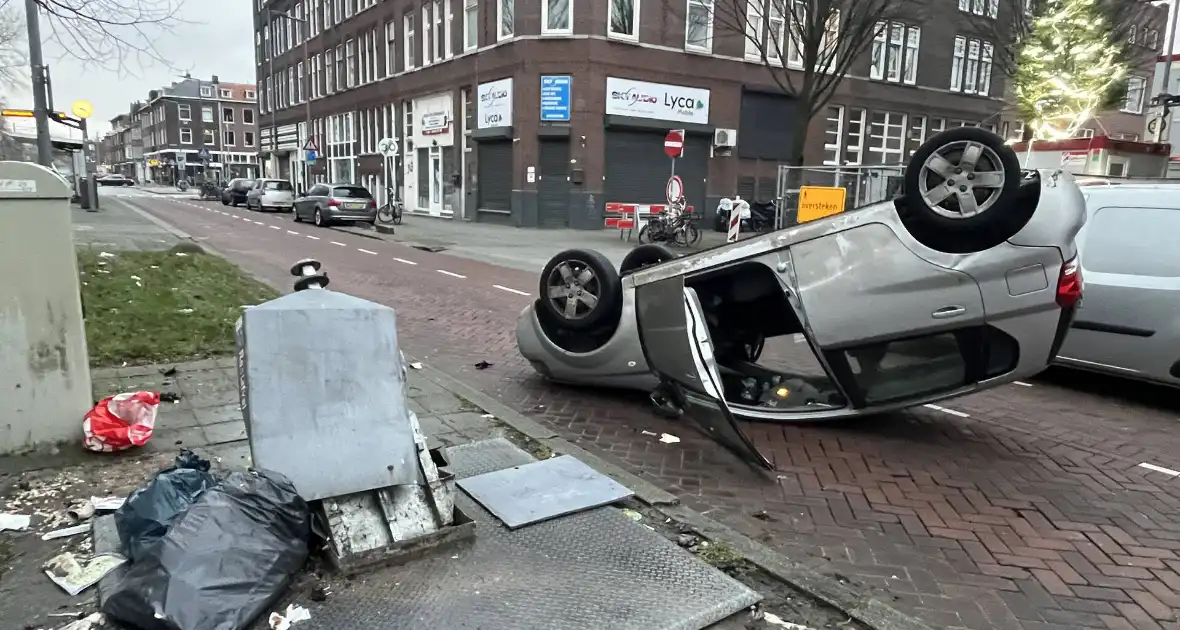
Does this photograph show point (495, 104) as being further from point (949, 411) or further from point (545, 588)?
point (545, 588)

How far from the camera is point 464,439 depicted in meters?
4.80

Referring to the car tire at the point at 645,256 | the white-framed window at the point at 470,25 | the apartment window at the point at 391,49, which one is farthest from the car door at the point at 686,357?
the apartment window at the point at 391,49

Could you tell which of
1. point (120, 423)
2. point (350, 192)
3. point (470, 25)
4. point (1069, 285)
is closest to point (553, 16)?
point (470, 25)

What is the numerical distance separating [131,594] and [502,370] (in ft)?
13.9

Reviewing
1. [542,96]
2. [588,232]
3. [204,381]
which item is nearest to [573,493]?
[204,381]

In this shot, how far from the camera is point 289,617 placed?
9.14 ft

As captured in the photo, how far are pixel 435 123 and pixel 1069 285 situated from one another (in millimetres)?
30254

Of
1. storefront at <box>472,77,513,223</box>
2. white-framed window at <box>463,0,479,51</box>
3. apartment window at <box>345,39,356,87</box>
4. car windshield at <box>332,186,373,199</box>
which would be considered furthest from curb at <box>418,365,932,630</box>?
apartment window at <box>345,39,356,87</box>

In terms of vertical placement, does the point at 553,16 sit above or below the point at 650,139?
above

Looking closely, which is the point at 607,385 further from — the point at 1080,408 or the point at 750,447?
the point at 1080,408

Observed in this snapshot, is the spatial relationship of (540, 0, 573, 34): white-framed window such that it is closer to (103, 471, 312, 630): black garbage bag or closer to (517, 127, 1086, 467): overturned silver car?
(517, 127, 1086, 467): overturned silver car

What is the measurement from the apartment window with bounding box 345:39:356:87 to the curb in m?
39.7

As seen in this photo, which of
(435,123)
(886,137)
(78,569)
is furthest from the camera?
(886,137)

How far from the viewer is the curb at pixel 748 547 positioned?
296 centimetres
